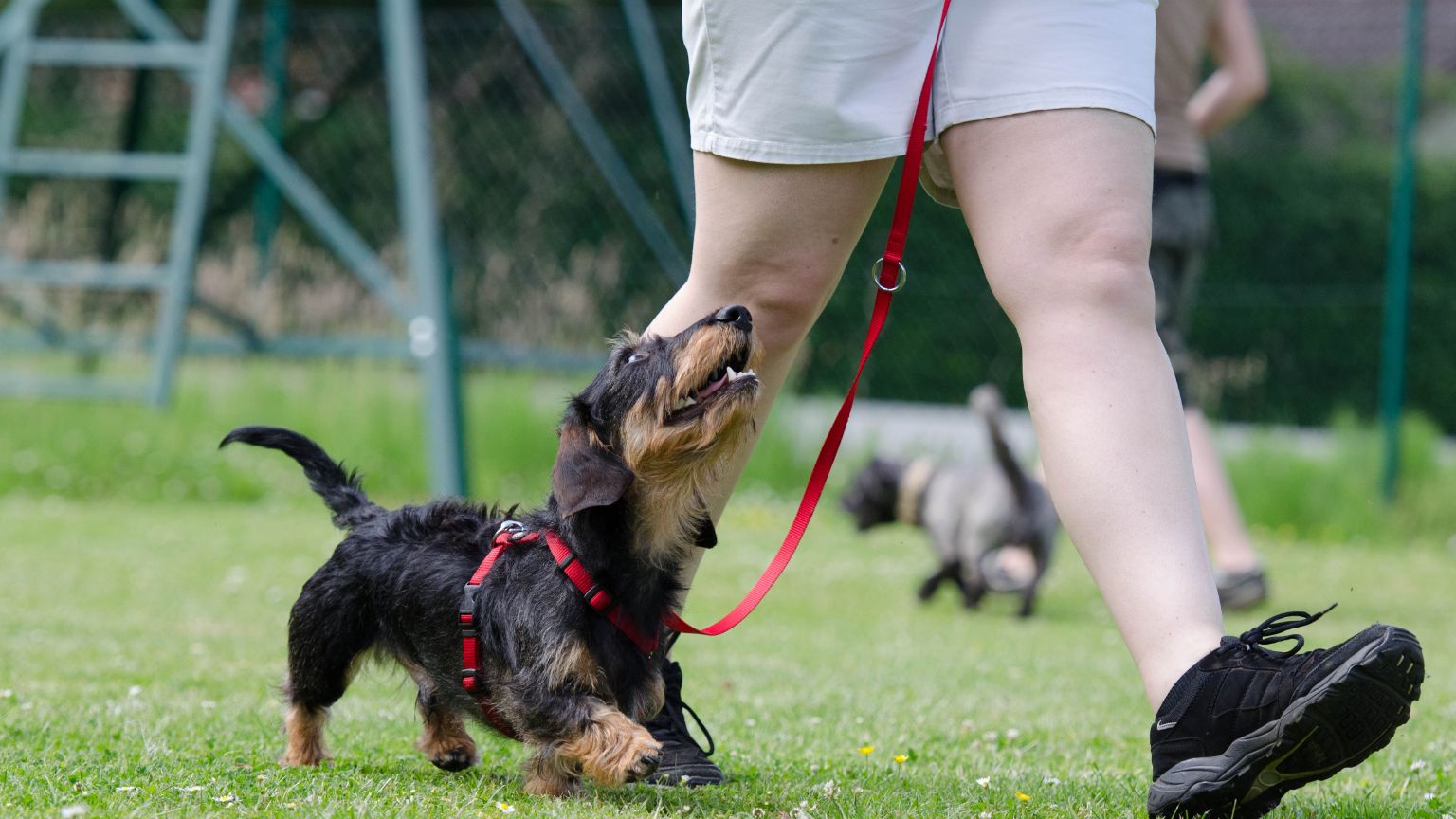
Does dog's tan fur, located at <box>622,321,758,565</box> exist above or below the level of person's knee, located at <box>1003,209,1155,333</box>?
below

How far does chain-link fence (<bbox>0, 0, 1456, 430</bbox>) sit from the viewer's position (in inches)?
495

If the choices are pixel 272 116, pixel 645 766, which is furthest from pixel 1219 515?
pixel 272 116

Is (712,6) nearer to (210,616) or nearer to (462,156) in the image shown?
(210,616)

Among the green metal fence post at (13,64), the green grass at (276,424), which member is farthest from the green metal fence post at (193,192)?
the green metal fence post at (13,64)

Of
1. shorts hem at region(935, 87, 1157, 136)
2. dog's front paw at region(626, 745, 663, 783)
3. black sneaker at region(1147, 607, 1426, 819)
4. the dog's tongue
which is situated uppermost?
shorts hem at region(935, 87, 1157, 136)

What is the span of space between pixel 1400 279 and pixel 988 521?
437cm

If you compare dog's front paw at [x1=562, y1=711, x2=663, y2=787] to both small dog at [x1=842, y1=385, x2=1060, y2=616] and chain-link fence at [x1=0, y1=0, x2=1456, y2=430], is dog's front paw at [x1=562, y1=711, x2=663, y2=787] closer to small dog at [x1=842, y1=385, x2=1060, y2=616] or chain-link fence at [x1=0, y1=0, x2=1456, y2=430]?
small dog at [x1=842, y1=385, x2=1060, y2=616]

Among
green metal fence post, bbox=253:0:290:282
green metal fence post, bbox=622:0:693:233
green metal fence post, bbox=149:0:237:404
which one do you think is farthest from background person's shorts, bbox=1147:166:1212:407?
green metal fence post, bbox=253:0:290:282

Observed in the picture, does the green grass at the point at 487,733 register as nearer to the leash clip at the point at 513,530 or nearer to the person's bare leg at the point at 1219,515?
the person's bare leg at the point at 1219,515

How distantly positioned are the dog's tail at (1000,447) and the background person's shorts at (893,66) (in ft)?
12.1

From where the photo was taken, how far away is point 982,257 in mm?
3107

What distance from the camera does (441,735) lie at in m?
3.47

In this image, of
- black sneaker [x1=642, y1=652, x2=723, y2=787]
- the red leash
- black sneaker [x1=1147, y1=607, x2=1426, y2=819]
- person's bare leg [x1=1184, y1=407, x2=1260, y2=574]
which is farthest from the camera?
person's bare leg [x1=1184, y1=407, x2=1260, y2=574]

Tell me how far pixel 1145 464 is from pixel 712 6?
3.76 ft
